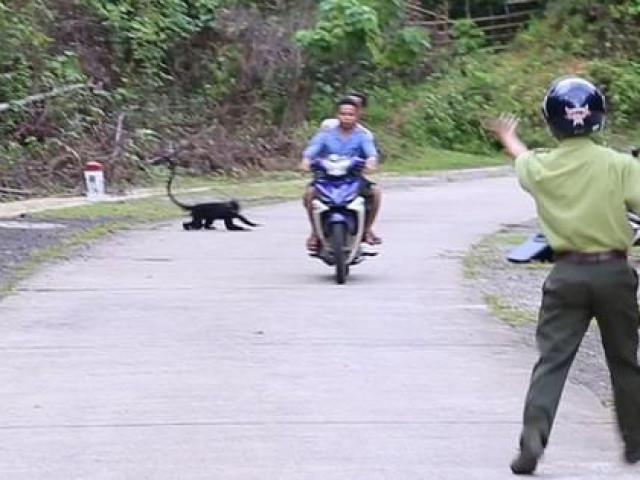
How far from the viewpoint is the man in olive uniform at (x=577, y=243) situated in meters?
7.25

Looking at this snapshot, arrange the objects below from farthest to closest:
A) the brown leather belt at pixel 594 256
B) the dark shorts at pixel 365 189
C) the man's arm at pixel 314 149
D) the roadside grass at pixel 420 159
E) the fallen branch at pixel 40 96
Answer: the roadside grass at pixel 420 159
the fallen branch at pixel 40 96
the dark shorts at pixel 365 189
the man's arm at pixel 314 149
the brown leather belt at pixel 594 256

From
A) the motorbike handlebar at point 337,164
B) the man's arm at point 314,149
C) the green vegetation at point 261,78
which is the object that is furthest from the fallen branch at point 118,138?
the motorbike handlebar at point 337,164

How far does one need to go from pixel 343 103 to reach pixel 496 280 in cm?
225

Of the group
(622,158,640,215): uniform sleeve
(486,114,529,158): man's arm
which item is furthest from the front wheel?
(622,158,640,215): uniform sleeve

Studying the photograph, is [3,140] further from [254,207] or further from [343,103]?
[343,103]

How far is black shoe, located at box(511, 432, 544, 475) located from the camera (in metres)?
7.36

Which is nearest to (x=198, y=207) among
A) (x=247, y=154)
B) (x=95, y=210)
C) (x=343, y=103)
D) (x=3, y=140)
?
(x=95, y=210)

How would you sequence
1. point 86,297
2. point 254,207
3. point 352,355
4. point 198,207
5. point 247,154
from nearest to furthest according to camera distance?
point 352,355 < point 86,297 < point 198,207 < point 254,207 < point 247,154

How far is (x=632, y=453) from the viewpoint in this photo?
7.62m

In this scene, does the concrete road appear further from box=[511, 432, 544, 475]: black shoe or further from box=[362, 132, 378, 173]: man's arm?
box=[362, 132, 378, 173]: man's arm

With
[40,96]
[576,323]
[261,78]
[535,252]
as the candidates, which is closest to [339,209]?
[535,252]

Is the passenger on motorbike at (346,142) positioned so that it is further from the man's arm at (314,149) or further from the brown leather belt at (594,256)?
the brown leather belt at (594,256)

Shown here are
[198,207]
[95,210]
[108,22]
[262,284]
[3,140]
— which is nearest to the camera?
[262,284]

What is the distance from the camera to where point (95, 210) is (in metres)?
24.1
